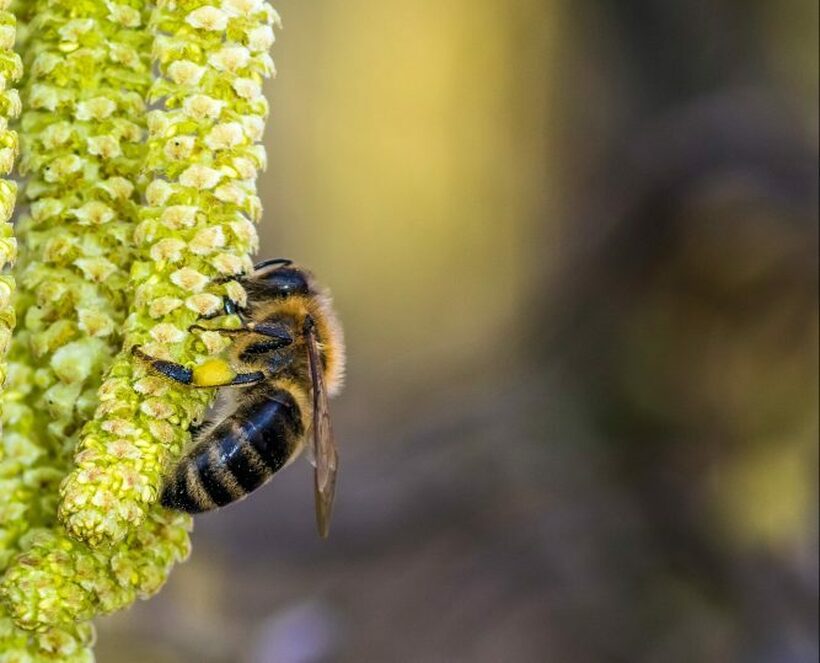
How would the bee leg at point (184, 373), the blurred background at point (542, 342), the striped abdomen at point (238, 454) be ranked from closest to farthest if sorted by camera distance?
the bee leg at point (184, 373)
the striped abdomen at point (238, 454)
the blurred background at point (542, 342)

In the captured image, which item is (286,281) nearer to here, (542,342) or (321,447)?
(321,447)

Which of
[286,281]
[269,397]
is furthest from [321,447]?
[286,281]

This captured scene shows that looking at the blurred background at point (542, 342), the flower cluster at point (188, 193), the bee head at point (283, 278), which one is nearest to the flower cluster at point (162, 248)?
the flower cluster at point (188, 193)

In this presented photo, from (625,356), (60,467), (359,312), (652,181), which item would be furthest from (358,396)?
(60,467)

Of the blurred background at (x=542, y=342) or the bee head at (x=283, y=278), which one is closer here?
the bee head at (x=283, y=278)

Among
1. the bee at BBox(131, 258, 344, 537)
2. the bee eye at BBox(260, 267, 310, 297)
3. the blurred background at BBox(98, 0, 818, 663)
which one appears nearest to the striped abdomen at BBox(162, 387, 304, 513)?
the bee at BBox(131, 258, 344, 537)

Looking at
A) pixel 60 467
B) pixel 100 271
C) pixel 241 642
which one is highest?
pixel 100 271

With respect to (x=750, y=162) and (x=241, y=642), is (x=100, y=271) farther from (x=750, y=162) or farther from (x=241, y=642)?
(x=750, y=162)

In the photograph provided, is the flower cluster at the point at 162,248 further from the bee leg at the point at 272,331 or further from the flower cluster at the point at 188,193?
the bee leg at the point at 272,331
